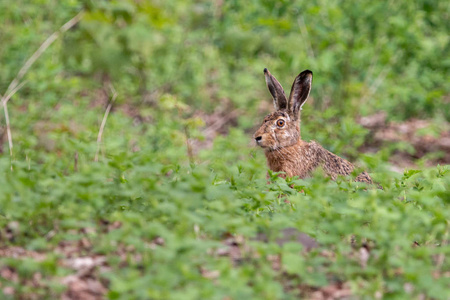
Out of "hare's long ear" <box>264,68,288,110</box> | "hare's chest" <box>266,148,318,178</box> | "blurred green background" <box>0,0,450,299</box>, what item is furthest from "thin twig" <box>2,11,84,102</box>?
"hare's chest" <box>266,148,318,178</box>

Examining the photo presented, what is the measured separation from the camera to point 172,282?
3.23m

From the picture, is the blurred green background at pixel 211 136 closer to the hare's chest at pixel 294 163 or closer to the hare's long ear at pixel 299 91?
the hare's chest at pixel 294 163

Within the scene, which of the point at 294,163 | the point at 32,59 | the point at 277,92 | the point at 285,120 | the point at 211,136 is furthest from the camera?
the point at 211,136

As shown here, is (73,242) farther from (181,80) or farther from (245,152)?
(181,80)

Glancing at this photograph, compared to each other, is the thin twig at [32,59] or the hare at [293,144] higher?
the thin twig at [32,59]

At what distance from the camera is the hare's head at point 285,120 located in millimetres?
6762

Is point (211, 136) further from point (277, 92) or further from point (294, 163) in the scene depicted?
point (294, 163)

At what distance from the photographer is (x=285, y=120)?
6934 millimetres

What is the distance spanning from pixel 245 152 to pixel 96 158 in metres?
2.08

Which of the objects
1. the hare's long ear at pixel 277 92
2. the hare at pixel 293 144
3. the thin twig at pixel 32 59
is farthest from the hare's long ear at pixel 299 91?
the thin twig at pixel 32 59

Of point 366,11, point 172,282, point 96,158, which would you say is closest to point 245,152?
point 96,158

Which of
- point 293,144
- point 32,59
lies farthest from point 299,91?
point 32,59

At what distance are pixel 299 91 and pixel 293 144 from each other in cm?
60

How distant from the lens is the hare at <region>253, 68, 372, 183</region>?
6691 mm
